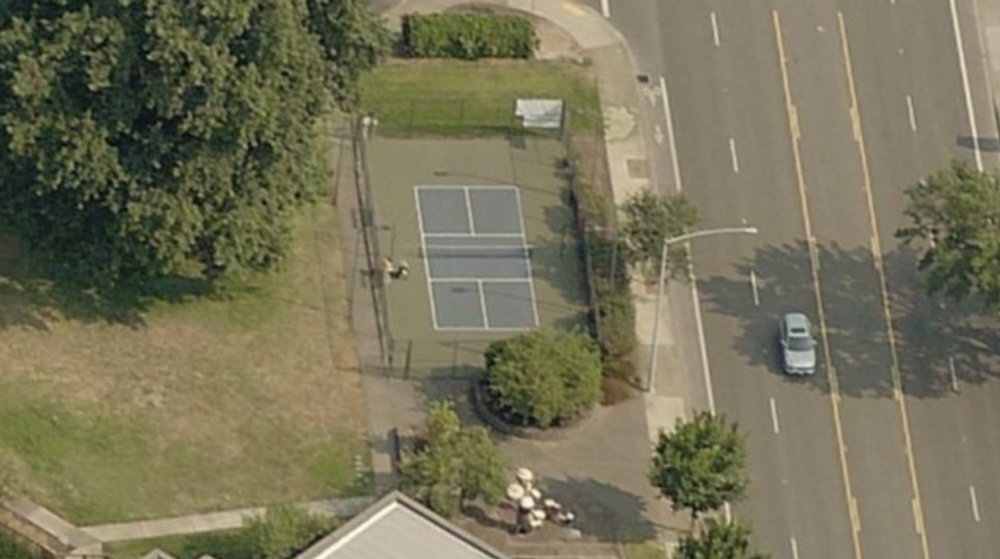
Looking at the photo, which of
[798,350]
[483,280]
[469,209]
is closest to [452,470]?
[483,280]

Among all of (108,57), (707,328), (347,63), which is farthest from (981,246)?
(108,57)

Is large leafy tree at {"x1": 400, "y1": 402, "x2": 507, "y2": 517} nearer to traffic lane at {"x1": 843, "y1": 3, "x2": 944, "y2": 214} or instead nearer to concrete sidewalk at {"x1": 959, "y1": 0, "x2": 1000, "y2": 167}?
traffic lane at {"x1": 843, "y1": 3, "x2": 944, "y2": 214}

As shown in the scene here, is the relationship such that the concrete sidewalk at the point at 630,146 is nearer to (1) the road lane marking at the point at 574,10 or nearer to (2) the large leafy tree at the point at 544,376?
(1) the road lane marking at the point at 574,10

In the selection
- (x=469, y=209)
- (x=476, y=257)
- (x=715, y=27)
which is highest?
(x=715, y=27)

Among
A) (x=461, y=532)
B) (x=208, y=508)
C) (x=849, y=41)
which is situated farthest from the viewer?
(x=849, y=41)

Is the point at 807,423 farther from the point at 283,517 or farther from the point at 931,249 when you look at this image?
the point at 283,517

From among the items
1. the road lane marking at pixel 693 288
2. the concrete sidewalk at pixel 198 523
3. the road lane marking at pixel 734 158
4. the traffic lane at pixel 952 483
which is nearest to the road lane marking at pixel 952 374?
the traffic lane at pixel 952 483

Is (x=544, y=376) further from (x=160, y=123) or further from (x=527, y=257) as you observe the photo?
(x=160, y=123)
